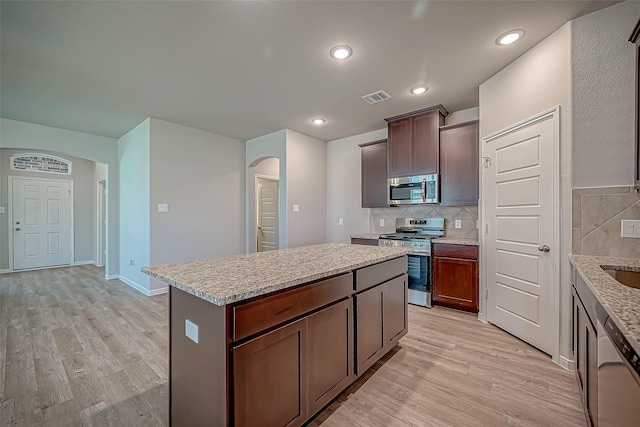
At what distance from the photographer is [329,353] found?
1.64m

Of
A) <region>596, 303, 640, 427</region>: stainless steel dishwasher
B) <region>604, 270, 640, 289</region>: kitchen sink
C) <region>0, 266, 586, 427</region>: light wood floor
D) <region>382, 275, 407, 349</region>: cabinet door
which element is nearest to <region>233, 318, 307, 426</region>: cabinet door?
<region>0, 266, 586, 427</region>: light wood floor

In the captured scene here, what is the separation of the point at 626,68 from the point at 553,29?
605 millimetres

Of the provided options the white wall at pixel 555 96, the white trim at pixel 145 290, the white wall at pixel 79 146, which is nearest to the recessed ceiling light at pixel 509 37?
the white wall at pixel 555 96

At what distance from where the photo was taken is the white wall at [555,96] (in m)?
2.13

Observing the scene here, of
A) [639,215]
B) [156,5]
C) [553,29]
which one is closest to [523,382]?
[639,215]

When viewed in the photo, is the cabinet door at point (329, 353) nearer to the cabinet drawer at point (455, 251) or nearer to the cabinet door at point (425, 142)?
the cabinet drawer at point (455, 251)

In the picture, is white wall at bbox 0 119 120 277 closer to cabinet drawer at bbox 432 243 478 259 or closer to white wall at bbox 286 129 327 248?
white wall at bbox 286 129 327 248

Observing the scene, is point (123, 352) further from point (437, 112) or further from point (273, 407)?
point (437, 112)

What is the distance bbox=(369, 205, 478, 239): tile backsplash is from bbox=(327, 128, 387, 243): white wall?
0.27 m

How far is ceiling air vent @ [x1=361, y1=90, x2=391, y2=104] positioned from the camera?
328 cm

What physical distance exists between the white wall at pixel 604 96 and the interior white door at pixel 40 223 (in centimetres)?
902

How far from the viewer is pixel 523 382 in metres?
1.96

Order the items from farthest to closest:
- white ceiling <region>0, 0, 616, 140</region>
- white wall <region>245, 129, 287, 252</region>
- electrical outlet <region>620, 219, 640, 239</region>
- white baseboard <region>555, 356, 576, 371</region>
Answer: white wall <region>245, 129, 287, 252</region> < white baseboard <region>555, 356, 576, 371</region> < white ceiling <region>0, 0, 616, 140</region> < electrical outlet <region>620, 219, 640, 239</region>

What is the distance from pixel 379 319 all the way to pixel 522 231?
1628 millimetres
